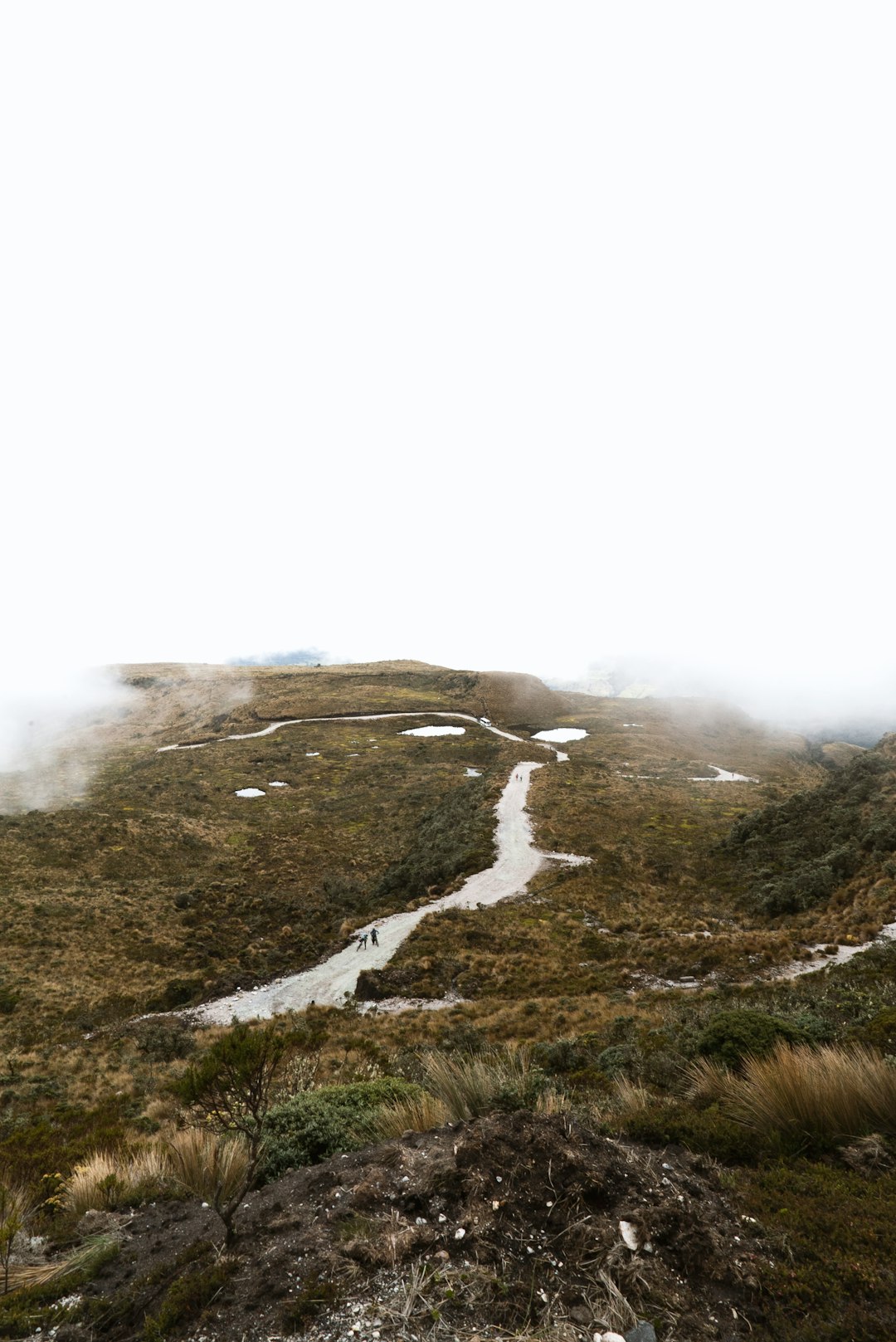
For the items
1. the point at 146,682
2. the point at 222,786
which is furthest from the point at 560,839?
the point at 146,682

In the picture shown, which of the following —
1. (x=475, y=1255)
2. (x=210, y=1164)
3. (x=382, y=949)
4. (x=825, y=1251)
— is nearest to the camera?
(x=825, y=1251)

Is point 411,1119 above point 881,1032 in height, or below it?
below

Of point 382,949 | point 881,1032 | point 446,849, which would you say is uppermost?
point 881,1032

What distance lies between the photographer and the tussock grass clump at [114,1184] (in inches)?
234

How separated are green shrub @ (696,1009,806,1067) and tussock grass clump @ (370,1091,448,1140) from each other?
4208 millimetres

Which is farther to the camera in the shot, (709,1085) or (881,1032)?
(881,1032)

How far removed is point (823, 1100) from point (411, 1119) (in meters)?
4.56

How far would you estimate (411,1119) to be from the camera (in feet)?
20.5

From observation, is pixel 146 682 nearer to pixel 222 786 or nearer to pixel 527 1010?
pixel 222 786

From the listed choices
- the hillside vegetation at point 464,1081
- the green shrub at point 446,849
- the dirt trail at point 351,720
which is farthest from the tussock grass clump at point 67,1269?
the dirt trail at point 351,720

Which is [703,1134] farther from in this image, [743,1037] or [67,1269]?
[67,1269]

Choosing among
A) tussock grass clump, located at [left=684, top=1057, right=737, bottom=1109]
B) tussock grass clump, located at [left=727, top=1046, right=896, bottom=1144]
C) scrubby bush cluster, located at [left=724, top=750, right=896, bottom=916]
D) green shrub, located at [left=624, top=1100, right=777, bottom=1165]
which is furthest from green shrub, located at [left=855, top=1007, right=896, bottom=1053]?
scrubby bush cluster, located at [left=724, top=750, right=896, bottom=916]

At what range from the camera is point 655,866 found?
31.6 m

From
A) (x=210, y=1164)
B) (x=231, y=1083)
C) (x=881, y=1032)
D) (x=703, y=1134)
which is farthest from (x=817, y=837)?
(x=231, y=1083)
